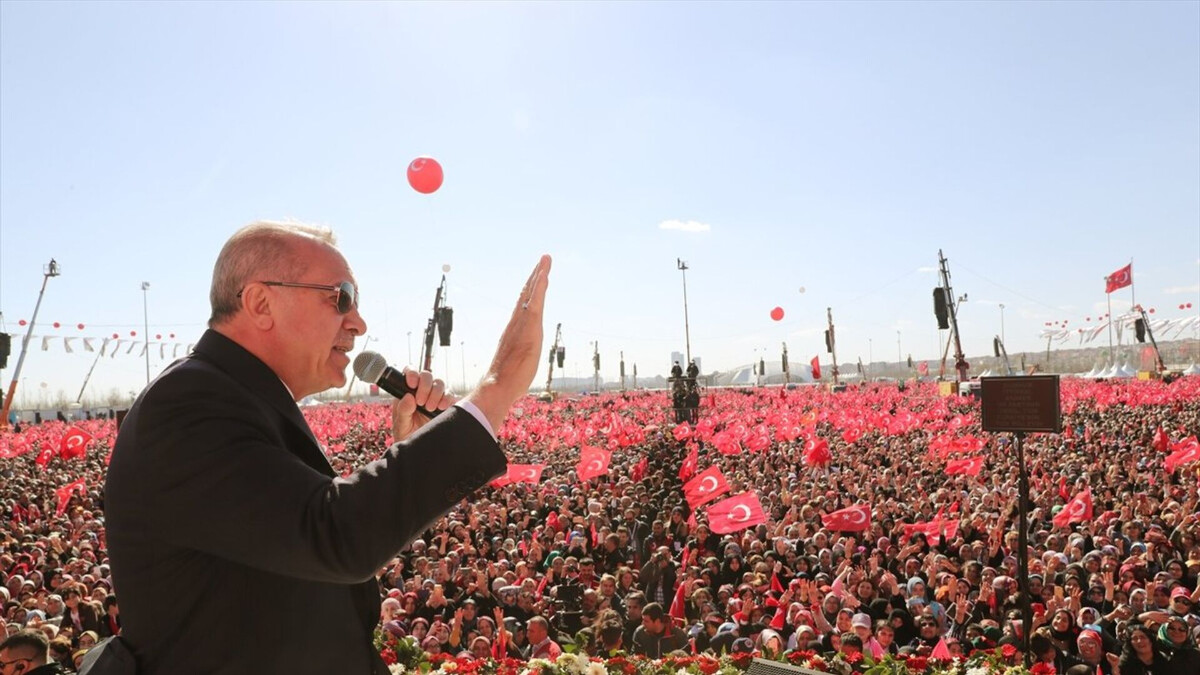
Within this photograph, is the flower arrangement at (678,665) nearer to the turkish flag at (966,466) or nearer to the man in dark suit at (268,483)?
the man in dark suit at (268,483)

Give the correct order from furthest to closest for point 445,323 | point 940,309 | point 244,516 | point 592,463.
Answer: point 940,309 → point 445,323 → point 592,463 → point 244,516

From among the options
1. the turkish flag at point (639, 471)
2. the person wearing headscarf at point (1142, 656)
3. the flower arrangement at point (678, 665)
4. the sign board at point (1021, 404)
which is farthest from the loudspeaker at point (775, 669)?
the turkish flag at point (639, 471)

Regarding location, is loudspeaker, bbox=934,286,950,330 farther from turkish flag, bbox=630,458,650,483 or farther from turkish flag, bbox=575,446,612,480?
turkish flag, bbox=575,446,612,480

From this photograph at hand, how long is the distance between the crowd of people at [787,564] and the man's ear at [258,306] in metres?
0.52

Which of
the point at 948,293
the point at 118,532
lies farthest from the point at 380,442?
the point at 948,293

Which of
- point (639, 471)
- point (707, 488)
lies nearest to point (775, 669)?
point (707, 488)

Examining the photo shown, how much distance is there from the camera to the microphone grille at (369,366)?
2.06 metres

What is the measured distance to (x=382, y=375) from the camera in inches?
78.3

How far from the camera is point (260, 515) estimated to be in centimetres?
125

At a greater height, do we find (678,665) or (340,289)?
(340,289)

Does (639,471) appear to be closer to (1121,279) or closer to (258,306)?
(258,306)

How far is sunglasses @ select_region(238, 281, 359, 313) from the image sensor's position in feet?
5.05

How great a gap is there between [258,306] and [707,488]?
1321cm

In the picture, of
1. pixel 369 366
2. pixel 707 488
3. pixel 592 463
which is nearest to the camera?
pixel 369 366
